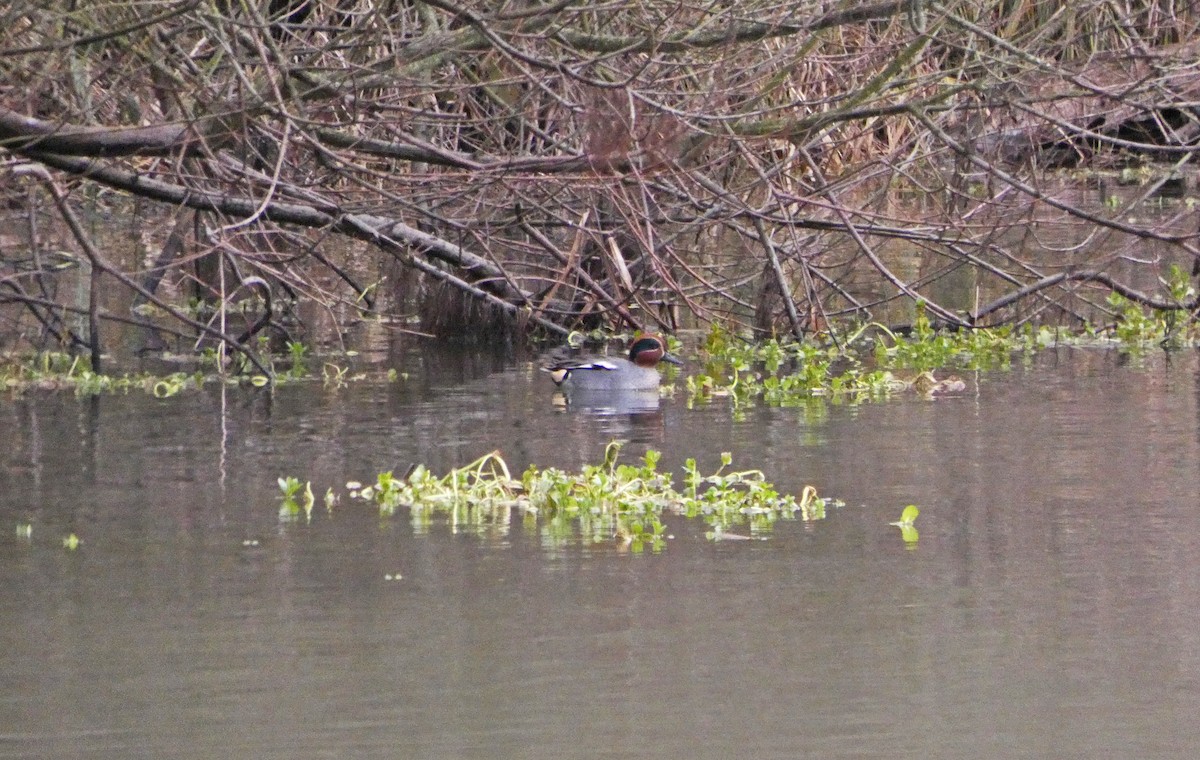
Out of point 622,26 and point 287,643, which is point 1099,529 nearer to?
point 287,643

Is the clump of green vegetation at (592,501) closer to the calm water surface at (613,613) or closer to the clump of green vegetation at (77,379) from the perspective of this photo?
the calm water surface at (613,613)

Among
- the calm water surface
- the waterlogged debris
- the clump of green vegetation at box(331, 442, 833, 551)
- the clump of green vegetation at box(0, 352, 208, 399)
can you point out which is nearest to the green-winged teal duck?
the clump of green vegetation at box(0, 352, 208, 399)

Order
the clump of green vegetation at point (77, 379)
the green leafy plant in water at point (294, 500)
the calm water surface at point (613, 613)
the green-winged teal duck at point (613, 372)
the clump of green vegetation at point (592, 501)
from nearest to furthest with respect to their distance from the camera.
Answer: the calm water surface at point (613, 613) < the clump of green vegetation at point (592, 501) < the green leafy plant in water at point (294, 500) < the clump of green vegetation at point (77, 379) < the green-winged teal duck at point (613, 372)

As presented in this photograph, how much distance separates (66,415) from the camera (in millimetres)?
10000

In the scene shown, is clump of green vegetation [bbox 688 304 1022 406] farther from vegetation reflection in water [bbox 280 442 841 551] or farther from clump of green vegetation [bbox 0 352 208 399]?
vegetation reflection in water [bbox 280 442 841 551]

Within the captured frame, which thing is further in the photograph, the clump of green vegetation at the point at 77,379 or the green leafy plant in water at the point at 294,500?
the clump of green vegetation at the point at 77,379

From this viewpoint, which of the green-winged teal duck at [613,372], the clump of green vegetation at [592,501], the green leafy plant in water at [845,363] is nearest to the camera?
the clump of green vegetation at [592,501]

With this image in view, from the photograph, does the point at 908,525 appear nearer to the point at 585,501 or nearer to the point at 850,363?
the point at 585,501

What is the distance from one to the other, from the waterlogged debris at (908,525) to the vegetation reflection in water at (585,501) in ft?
1.16

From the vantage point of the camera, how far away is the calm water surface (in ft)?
15.1

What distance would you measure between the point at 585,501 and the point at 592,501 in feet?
0.08

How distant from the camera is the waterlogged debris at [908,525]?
6586 mm

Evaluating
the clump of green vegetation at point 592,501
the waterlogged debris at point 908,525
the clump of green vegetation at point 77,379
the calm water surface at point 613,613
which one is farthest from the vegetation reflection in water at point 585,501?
the clump of green vegetation at point 77,379

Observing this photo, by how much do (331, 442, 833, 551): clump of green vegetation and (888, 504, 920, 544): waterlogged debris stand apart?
34 cm
